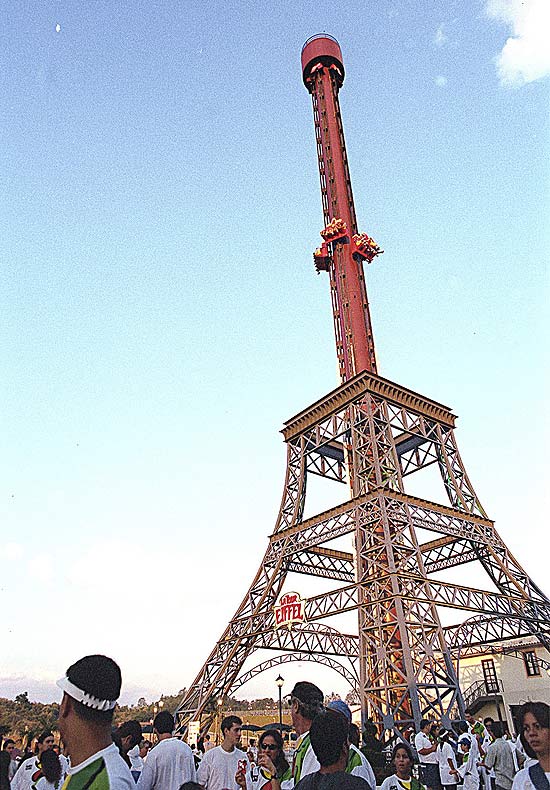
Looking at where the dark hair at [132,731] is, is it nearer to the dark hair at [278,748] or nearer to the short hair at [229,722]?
the short hair at [229,722]

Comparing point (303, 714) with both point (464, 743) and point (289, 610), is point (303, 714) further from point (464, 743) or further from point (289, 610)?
point (289, 610)

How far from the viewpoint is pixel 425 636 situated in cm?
2200

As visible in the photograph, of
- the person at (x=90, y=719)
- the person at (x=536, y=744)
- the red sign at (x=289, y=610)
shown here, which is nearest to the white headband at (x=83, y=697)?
the person at (x=90, y=719)

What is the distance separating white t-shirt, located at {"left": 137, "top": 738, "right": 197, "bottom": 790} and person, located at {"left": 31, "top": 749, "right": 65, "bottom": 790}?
7.02 ft

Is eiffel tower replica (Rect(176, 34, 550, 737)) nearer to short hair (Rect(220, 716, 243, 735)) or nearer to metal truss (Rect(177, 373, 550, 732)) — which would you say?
metal truss (Rect(177, 373, 550, 732))

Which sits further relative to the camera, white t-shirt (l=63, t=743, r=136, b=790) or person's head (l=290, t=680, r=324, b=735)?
person's head (l=290, t=680, r=324, b=735)

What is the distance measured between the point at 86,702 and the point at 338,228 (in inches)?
1420

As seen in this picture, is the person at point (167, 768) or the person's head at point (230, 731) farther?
the person's head at point (230, 731)

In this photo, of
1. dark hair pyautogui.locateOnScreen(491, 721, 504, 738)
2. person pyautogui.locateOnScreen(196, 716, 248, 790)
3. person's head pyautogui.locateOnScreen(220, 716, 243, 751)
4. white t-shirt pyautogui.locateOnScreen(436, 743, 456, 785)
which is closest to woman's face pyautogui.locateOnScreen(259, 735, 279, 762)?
person pyautogui.locateOnScreen(196, 716, 248, 790)

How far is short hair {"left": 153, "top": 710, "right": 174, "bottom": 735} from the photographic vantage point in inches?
265

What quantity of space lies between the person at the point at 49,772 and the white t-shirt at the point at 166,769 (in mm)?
2140

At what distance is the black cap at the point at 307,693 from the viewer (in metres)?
5.28

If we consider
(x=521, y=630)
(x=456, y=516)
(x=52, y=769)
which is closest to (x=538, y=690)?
(x=521, y=630)

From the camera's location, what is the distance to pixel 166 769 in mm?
5711
